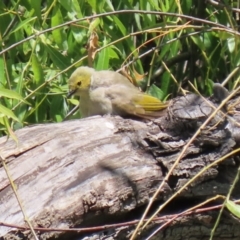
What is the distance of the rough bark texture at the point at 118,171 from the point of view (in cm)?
317

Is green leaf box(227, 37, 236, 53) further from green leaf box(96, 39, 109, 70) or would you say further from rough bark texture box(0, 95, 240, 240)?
rough bark texture box(0, 95, 240, 240)

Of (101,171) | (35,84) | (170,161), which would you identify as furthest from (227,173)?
(35,84)

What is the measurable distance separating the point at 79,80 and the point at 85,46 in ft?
1.24

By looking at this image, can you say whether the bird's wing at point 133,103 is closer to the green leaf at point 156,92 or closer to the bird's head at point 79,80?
the bird's head at point 79,80

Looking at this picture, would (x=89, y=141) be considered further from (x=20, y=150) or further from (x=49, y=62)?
(x=49, y=62)

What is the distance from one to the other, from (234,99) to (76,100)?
1843mm

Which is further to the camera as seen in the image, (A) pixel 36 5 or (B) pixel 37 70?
(B) pixel 37 70

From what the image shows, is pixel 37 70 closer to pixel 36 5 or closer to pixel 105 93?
pixel 36 5

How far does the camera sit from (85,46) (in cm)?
482

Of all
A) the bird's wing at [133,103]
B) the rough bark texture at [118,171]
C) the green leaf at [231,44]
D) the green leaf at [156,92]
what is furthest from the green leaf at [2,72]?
the green leaf at [231,44]

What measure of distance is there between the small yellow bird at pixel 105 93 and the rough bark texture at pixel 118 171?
0.97m

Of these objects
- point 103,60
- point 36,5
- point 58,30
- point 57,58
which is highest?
point 36,5

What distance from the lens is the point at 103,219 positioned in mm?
3271

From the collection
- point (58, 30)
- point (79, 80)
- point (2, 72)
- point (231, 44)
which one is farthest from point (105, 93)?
point (231, 44)
